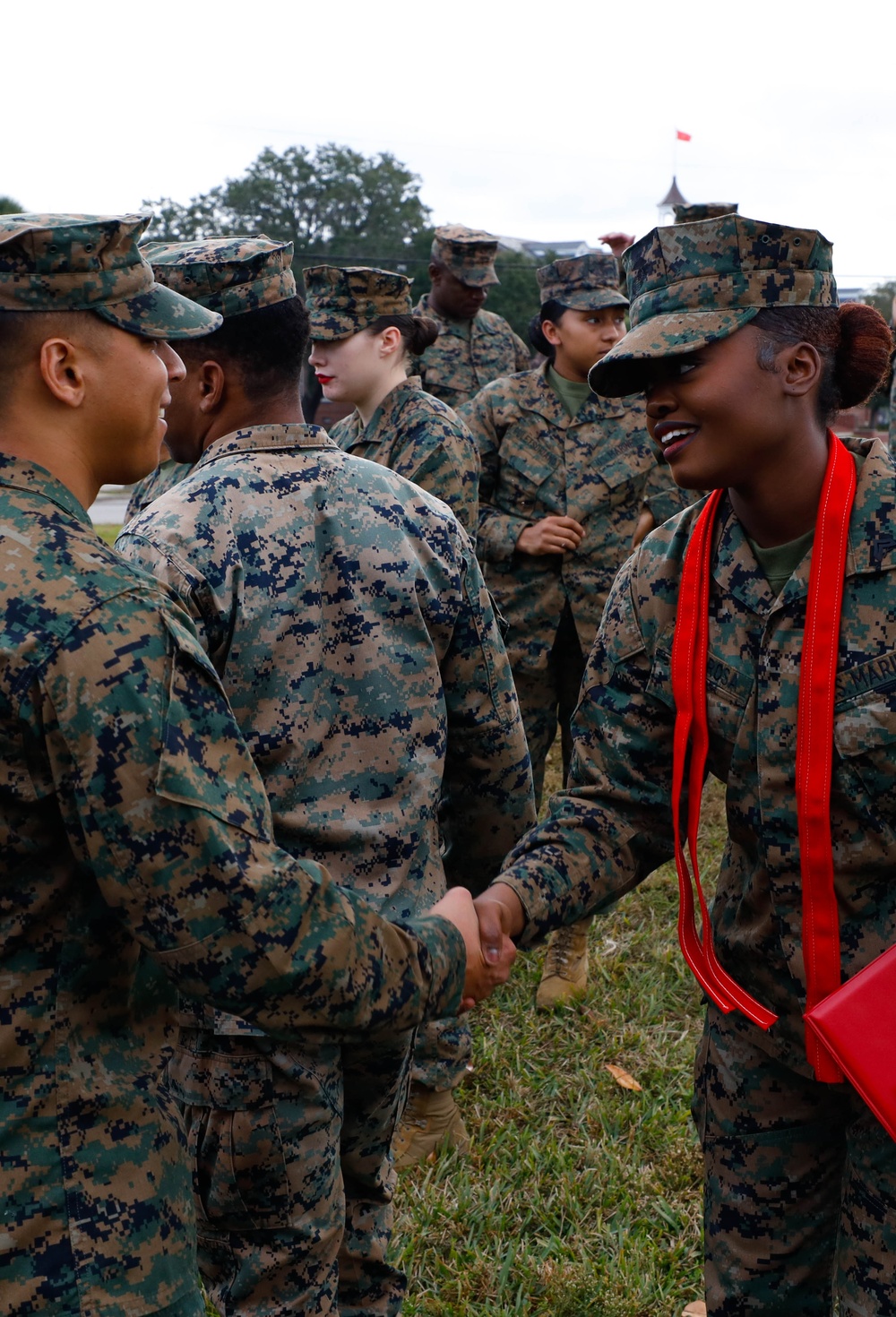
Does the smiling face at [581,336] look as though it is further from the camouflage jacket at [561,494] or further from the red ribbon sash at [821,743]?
the red ribbon sash at [821,743]

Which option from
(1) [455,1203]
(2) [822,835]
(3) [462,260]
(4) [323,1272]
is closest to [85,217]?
(2) [822,835]

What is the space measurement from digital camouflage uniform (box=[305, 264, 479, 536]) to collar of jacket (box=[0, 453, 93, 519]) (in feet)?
7.58

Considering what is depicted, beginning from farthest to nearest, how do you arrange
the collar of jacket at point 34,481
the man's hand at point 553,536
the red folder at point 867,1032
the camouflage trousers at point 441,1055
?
the man's hand at point 553,536
the camouflage trousers at point 441,1055
the red folder at point 867,1032
the collar of jacket at point 34,481

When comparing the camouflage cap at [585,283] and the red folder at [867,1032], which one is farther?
the camouflage cap at [585,283]

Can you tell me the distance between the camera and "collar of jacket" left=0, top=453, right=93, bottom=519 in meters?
1.60

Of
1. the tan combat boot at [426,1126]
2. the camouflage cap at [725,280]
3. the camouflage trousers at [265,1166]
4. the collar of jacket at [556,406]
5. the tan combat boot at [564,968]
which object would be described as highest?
the camouflage cap at [725,280]

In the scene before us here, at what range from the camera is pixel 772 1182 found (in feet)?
7.43

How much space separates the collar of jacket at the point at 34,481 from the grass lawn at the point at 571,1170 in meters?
2.29

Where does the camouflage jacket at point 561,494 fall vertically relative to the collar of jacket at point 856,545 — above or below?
below

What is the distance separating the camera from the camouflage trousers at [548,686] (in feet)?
16.3

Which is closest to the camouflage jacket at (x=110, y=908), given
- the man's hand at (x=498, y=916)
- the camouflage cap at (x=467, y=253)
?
the man's hand at (x=498, y=916)

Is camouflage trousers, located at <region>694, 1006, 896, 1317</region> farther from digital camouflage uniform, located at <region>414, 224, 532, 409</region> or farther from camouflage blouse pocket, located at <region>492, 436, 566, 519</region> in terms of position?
digital camouflage uniform, located at <region>414, 224, 532, 409</region>

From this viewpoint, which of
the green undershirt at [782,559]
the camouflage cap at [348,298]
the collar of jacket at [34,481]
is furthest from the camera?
the camouflage cap at [348,298]

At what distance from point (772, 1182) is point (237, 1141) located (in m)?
1.00
